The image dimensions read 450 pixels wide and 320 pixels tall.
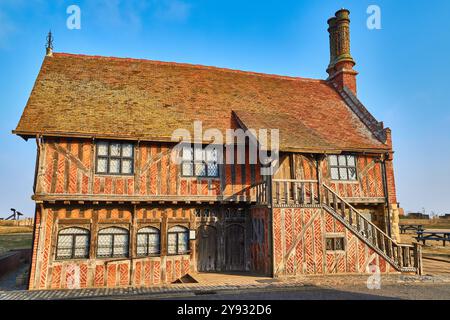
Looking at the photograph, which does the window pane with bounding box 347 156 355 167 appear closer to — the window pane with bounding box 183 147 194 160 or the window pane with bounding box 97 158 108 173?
the window pane with bounding box 183 147 194 160

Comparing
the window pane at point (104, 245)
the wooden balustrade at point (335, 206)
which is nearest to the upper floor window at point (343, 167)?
the wooden balustrade at point (335, 206)

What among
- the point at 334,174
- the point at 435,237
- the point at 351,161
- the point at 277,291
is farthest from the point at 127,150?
the point at 435,237

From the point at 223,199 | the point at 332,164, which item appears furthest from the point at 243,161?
the point at 332,164

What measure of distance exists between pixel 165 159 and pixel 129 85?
14.5ft

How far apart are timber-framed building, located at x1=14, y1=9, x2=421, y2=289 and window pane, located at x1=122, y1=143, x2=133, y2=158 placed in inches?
1.4

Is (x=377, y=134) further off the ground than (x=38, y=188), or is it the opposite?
(x=377, y=134)

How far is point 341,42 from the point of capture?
19406mm

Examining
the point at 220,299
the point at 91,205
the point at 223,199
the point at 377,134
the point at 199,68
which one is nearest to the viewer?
the point at 220,299

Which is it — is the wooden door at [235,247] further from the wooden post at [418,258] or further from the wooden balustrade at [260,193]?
the wooden post at [418,258]

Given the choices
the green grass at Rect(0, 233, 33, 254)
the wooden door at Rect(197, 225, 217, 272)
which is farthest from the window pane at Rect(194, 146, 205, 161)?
the green grass at Rect(0, 233, 33, 254)

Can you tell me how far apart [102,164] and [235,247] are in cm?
604

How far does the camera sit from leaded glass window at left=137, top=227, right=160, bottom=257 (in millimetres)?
12367

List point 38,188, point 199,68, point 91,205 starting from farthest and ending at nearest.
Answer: point 199,68 → point 91,205 → point 38,188

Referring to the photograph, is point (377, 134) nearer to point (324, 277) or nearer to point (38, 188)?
point (324, 277)
